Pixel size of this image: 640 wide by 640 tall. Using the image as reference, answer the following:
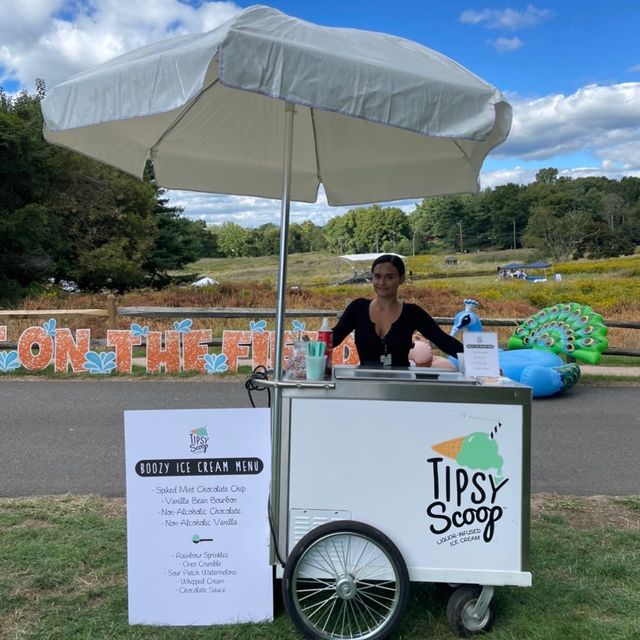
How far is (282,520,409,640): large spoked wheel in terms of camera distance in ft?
9.23

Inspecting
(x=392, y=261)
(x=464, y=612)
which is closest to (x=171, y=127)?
(x=392, y=261)

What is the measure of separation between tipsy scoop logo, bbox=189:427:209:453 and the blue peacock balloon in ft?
20.5

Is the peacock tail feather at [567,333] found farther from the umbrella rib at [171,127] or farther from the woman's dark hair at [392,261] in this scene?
the umbrella rib at [171,127]

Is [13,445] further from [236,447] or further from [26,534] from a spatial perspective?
[236,447]

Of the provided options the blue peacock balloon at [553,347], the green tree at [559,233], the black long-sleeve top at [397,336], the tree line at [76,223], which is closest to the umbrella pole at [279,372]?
the black long-sleeve top at [397,336]

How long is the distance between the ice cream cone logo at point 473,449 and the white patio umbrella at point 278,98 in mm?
847

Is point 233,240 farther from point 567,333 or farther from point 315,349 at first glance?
point 315,349

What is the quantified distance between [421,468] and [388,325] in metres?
1.15

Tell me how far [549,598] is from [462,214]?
79796 mm

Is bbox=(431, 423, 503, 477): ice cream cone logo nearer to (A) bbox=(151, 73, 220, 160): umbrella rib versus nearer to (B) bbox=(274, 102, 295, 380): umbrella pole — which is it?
(B) bbox=(274, 102, 295, 380): umbrella pole

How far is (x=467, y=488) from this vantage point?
2.86m

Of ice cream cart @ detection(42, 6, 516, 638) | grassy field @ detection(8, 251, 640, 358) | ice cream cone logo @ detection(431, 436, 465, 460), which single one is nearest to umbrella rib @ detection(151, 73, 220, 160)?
ice cream cart @ detection(42, 6, 516, 638)

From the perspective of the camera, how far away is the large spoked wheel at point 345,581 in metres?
2.81

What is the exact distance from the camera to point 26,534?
163 inches
